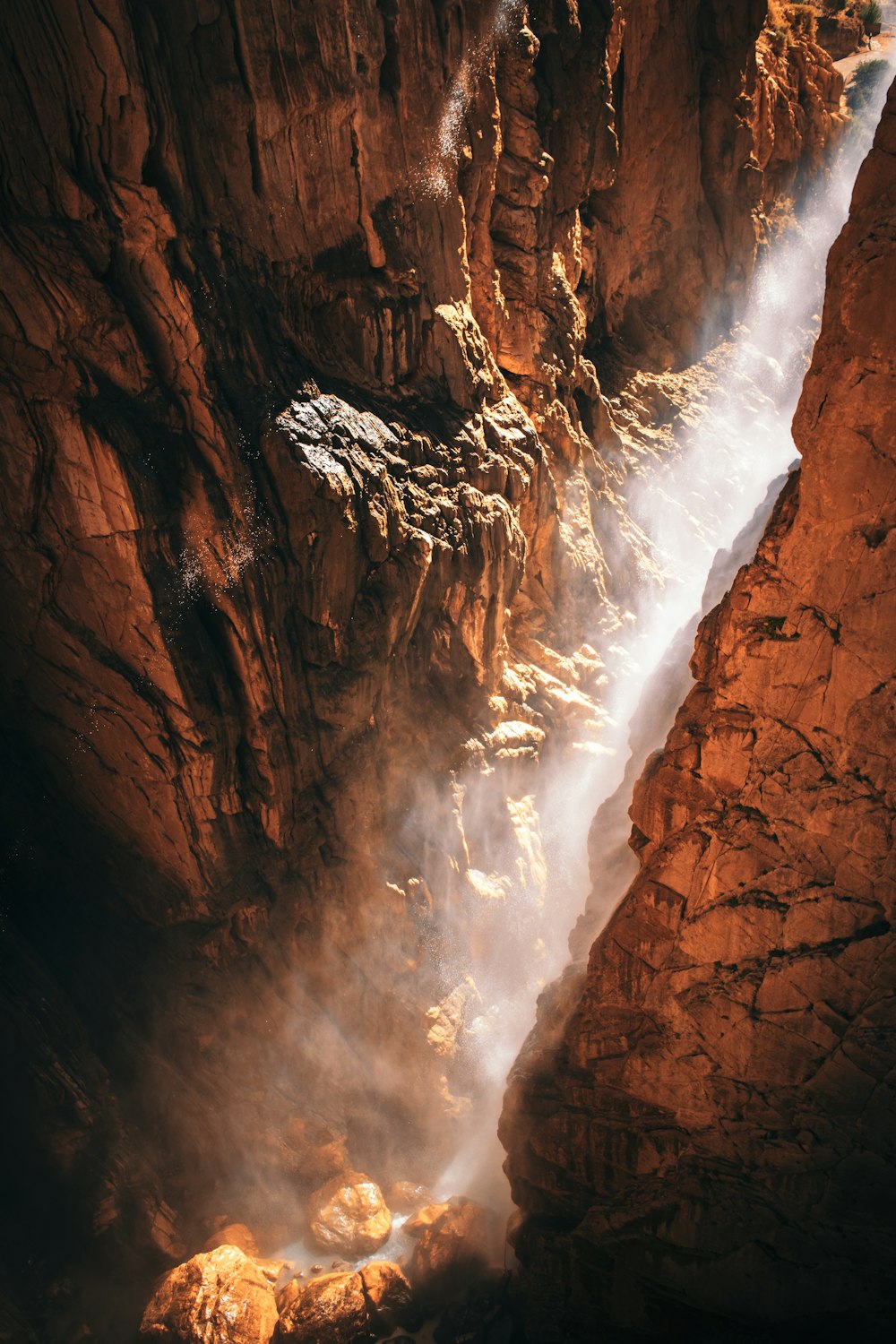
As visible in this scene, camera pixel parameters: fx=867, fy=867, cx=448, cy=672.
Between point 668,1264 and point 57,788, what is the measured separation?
31.5 ft

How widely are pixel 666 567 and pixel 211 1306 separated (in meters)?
16.6

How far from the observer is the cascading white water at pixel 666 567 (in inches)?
550

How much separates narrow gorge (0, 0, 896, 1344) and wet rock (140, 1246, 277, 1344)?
5 cm

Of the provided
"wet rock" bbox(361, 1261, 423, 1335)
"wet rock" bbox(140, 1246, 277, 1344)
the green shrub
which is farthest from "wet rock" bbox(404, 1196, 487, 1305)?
the green shrub

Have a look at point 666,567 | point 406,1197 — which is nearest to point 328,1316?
point 406,1197

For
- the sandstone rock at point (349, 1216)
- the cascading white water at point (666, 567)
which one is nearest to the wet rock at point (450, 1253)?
the cascading white water at point (666, 567)

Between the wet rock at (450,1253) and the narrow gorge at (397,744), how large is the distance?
63mm

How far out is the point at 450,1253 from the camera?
11672mm

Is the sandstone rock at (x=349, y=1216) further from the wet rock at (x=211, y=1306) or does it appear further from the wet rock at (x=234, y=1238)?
the wet rock at (x=211, y=1306)

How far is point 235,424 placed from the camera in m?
10.8

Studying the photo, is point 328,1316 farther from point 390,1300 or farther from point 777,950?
point 777,950

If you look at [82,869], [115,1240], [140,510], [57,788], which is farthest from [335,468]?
[115,1240]

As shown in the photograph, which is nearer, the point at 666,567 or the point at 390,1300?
the point at 390,1300

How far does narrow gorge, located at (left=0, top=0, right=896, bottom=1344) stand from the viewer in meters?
7.03
